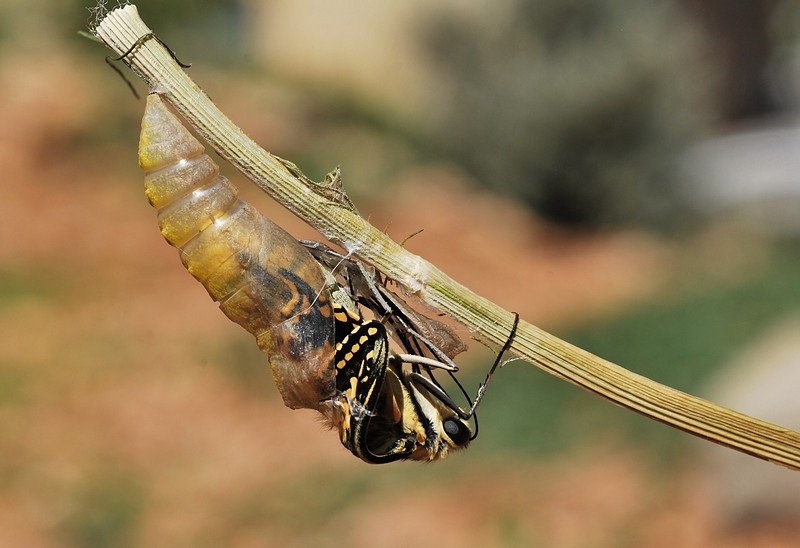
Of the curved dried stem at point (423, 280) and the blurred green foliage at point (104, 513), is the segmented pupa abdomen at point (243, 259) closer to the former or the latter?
the curved dried stem at point (423, 280)

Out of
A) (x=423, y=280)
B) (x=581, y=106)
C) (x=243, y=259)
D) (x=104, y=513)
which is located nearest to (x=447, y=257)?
(x=581, y=106)

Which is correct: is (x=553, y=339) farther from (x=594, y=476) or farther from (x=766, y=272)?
(x=766, y=272)

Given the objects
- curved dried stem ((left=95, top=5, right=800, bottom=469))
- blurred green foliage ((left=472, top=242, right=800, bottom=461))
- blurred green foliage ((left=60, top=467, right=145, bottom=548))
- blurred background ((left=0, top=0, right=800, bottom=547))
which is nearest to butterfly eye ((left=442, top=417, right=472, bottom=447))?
curved dried stem ((left=95, top=5, right=800, bottom=469))

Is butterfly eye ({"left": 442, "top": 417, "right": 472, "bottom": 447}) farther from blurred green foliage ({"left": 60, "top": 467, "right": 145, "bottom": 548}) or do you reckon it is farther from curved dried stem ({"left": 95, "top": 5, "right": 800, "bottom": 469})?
blurred green foliage ({"left": 60, "top": 467, "right": 145, "bottom": 548})

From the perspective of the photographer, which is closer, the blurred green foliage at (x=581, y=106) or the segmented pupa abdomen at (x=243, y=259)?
the segmented pupa abdomen at (x=243, y=259)

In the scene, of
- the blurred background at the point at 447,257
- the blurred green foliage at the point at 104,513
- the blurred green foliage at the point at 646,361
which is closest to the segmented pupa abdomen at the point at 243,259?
the blurred background at the point at 447,257

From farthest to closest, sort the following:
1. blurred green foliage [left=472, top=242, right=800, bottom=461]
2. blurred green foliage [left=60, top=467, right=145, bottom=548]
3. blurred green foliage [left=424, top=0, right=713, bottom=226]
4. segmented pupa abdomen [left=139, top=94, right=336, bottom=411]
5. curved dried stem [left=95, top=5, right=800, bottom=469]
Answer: blurred green foliage [left=424, top=0, right=713, bottom=226]
blurred green foliage [left=472, top=242, right=800, bottom=461]
blurred green foliage [left=60, top=467, right=145, bottom=548]
segmented pupa abdomen [left=139, top=94, right=336, bottom=411]
curved dried stem [left=95, top=5, right=800, bottom=469]
